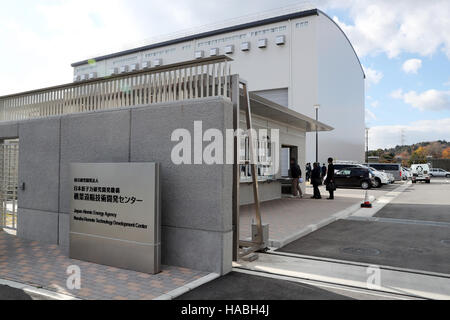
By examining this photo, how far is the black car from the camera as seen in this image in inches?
981

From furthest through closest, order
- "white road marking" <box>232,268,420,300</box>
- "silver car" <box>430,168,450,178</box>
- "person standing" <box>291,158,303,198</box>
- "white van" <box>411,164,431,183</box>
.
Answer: "silver car" <box>430,168,450,178</box> → "white van" <box>411,164,431,183</box> → "person standing" <box>291,158,303,198</box> → "white road marking" <box>232,268,420,300</box>

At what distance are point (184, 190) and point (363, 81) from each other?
5743 cm

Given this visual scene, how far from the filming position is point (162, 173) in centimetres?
593

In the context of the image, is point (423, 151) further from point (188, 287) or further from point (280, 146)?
point (188, 287)

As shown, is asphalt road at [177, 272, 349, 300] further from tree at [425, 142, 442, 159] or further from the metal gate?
tree at [425, 142, 442, 159]

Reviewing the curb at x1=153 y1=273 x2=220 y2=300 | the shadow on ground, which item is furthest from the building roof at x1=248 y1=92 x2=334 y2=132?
the shadow on ground

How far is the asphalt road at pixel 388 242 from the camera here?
6332mm

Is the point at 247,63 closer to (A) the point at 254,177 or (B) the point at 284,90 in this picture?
(B) the point at 284,90

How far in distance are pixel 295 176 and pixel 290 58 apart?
1939cm

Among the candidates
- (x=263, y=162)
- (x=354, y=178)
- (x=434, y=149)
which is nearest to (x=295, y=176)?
(x=263, y=162)

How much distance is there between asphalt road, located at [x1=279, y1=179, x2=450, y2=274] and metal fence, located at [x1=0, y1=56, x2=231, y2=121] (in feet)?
12.1

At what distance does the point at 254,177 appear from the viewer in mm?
6336

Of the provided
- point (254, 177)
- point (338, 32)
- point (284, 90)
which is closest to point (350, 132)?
point (338, 32)

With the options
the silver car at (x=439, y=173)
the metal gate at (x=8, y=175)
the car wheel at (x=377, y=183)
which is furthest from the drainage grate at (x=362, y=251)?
the silver car at (x=439, y=173)
